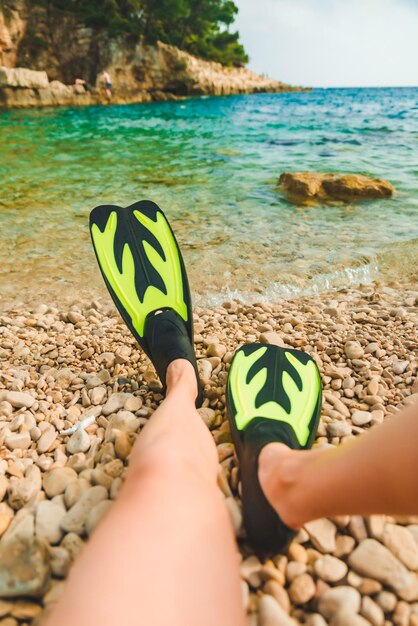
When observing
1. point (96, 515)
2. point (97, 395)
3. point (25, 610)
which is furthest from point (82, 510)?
point (97, 395)

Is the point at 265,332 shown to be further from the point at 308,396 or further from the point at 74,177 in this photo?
the point at 74,177

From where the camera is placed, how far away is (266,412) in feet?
5.14

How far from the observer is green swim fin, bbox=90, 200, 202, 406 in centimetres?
207

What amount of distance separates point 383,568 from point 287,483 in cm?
32

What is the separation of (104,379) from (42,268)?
6.92ft

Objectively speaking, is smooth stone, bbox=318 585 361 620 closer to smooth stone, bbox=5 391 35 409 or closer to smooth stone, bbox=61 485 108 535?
smooth stone, bbox=61 485 108 535

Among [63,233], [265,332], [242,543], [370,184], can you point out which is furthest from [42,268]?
[370,184]

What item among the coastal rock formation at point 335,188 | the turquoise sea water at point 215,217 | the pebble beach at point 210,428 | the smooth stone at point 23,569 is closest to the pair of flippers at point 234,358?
the pebble beach at point 210,428

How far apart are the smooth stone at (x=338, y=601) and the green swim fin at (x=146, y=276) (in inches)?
42.7

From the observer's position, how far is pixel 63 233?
4414mm

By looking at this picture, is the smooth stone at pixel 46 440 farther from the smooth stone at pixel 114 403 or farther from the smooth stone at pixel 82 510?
the smooth stone at pixel 82 510

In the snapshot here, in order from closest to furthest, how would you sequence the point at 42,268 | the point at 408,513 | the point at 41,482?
1. the point at 408,513
2. the point at 41,482
3. the point at 42,268

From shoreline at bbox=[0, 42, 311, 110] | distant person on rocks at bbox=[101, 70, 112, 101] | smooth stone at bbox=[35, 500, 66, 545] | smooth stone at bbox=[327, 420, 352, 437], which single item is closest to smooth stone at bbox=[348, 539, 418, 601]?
smooth stone at bbox=[327, 420, 352, 437]

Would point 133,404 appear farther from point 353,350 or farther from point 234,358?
point 353,350
